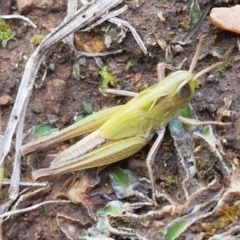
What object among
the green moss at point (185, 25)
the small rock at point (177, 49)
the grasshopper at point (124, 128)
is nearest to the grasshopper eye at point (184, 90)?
the grasshopper at point (124, 128)

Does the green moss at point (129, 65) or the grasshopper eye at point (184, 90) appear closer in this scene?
the grasshopper eye at point (184, 90)

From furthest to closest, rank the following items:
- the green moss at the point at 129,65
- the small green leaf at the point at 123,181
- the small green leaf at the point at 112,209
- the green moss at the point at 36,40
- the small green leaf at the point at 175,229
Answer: the green moss at the point at 36,40, the green moss at the point at 129,65, the small green leaf at the point at 123,181, the small green leaf at the point at 112,209, the small green leaf at the point at 175,229

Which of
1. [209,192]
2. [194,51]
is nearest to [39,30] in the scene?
[194,51]

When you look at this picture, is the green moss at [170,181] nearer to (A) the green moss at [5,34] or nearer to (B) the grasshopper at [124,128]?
(B) the grasshopper at [124,128]

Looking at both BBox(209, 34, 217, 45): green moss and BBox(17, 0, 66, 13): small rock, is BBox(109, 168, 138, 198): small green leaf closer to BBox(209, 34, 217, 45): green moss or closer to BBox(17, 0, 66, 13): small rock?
BBox(209, 34, 217, 45): green moss

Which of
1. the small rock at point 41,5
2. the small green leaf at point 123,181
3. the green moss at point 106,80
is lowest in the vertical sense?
the small green leaf at point 123,181
